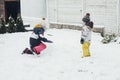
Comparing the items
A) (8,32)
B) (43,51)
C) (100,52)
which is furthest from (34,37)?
(8,32)

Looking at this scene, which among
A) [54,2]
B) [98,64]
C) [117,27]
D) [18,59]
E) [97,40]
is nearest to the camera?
[98,64]

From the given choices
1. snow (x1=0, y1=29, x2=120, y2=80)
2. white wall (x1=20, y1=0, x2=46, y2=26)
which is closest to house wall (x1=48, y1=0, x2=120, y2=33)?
white wall (x1=20, y1=0, x2=46, y2=26)

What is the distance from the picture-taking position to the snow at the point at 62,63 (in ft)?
28.2

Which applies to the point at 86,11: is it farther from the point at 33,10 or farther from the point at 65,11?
the point at 33,10

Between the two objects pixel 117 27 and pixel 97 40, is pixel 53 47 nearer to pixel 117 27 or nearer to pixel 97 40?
pixel 97 40

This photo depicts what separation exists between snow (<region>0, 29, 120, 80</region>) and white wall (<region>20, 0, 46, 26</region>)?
6620 millimetres

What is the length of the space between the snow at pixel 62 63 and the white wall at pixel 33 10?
261 inches

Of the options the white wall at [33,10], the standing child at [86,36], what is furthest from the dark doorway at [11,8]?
the standing child at [86,36]

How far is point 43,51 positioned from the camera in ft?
38.1

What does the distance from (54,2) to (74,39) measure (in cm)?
513

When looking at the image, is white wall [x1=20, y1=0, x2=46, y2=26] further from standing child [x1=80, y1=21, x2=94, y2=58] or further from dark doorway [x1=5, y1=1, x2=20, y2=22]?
standing child [x1=80, y1=21, x2=94, y2=58]

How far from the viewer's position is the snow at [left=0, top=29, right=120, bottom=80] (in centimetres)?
860

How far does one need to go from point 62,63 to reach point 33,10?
36.2 ft

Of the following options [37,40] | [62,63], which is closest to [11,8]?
[37,40]
